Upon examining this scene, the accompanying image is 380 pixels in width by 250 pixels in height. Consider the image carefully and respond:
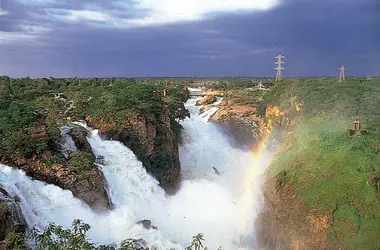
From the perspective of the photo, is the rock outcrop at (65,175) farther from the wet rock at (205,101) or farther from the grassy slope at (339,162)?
the wet rock at (205,101)

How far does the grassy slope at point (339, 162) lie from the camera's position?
17531 millimetres


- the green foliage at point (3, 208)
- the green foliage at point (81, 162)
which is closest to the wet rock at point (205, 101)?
the green foliage at point (81, 162)

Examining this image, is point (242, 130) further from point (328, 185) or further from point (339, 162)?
point (328, 185)

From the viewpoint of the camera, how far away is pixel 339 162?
19938 mm

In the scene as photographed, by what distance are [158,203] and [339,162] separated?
8133mm

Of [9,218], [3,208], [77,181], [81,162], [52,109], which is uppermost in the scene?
[52,109]

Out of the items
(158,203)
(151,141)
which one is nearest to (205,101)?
(151,141)

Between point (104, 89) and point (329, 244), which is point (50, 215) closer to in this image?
point (329, 244)

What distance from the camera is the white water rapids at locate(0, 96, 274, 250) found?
15586mm

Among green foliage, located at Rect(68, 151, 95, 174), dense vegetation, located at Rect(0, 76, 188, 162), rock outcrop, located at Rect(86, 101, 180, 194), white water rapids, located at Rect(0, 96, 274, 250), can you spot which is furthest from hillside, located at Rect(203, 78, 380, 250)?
dense vegetation, located at Rect(0, 76, 188, 162)

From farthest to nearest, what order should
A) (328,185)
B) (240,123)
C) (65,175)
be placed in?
(240,123)
(328,185)
(65,175)

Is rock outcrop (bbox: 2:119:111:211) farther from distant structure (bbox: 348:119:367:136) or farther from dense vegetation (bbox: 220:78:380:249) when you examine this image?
distant structure (bbox: 348:119:367:136)

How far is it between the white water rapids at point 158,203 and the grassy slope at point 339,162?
114 inches

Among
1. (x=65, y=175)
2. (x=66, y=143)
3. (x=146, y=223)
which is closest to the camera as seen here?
(x=65, y=175)
